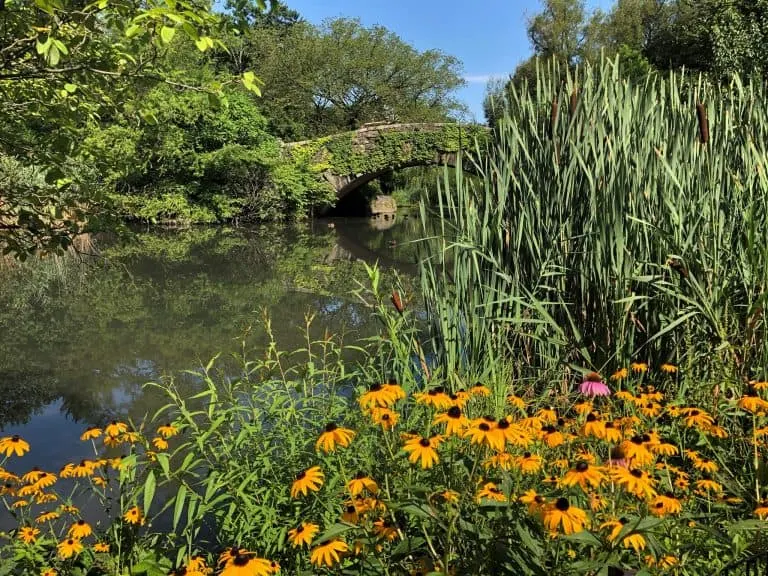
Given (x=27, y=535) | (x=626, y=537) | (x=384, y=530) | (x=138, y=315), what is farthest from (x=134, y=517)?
(x=138, y=315)

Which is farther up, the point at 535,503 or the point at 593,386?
the point at 593,386

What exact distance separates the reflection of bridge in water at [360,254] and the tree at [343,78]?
11.0 m

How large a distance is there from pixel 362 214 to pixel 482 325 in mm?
23697

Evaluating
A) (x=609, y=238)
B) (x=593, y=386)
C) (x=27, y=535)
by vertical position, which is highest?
(x=609, y=238)

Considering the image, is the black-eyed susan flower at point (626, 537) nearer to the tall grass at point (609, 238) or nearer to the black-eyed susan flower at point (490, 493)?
the black-eyed susan flower at point (490, 493)

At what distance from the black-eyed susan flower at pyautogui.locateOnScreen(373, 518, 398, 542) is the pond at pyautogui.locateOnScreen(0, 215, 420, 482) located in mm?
1549

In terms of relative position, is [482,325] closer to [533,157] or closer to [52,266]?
[533,157]

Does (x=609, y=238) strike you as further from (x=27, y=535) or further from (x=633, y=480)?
(x=27, y=535)

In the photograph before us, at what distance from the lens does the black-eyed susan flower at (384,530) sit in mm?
1297

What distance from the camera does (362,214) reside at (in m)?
26.3

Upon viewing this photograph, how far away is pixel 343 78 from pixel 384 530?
27481 millimetres

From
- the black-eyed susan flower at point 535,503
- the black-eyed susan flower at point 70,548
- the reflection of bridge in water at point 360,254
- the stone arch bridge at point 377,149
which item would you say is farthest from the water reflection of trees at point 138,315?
the stone arch bridge at point 377,149

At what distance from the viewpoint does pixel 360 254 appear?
1355 centimetres

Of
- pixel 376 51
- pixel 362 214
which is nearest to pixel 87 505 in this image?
pixel 362 214
